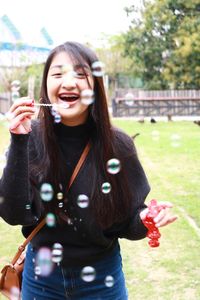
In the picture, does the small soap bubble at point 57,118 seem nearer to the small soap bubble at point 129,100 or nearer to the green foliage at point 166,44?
the small soap bubble at point 129,100

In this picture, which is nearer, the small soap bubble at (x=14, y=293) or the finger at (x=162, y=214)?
the finger at (x=162, y=214)

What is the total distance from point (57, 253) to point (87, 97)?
507 millimetres

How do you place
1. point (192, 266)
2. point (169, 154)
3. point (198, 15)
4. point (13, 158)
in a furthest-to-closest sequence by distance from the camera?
point (198, 15) → point (169, 154) → point (192, 266) → point (13, 158)

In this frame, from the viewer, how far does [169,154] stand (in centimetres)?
880

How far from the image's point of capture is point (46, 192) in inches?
61.9

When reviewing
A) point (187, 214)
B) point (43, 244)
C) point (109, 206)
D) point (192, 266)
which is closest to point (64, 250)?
point (43, 244)

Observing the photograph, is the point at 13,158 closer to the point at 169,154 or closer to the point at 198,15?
the point at 169,154

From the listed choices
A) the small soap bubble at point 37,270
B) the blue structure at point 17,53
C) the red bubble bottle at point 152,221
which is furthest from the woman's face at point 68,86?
the blue structure at point 17,53

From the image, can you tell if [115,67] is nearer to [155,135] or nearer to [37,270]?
[155,135]

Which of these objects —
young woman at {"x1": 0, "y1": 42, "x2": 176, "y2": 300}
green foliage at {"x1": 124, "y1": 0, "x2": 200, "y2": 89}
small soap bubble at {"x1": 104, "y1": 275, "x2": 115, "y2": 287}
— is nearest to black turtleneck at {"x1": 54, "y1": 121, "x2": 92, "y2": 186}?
young woman at {"x1": 0, "y1": 42, "x2": 176, "y2": 300}

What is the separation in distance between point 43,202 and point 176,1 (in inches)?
786

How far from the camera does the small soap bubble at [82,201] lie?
5.12 feet

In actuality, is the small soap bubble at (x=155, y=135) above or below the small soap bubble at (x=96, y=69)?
below

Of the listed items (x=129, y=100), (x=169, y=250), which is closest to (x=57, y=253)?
(x=169, y=250)
